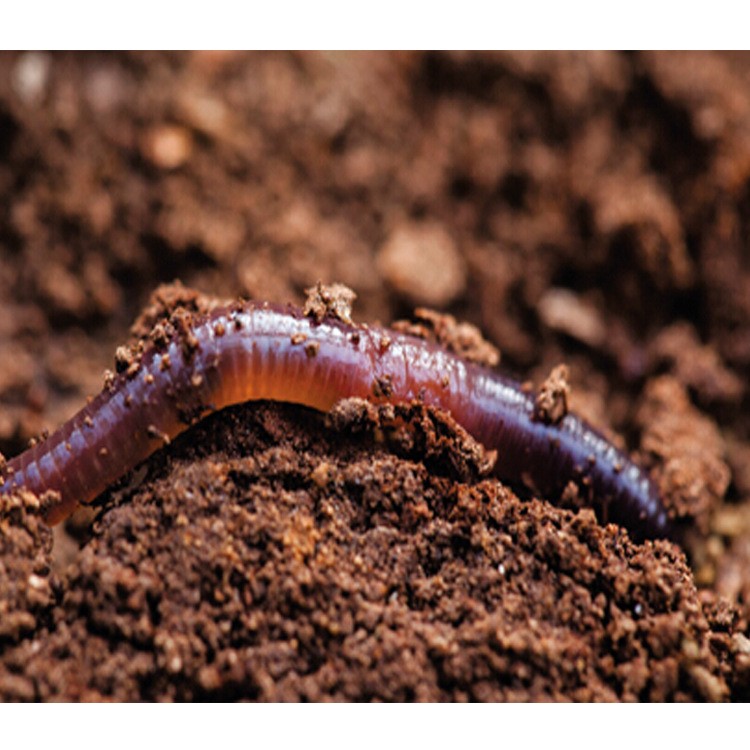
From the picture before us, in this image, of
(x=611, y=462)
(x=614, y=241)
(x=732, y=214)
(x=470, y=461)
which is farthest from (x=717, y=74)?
(x=470, y=461)

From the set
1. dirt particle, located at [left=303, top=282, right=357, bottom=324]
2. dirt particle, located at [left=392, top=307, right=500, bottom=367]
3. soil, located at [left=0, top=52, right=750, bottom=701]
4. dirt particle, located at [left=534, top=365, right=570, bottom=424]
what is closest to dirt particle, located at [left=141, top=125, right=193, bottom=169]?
soil, located at [left=0, top=52, right=750, bottom=701]

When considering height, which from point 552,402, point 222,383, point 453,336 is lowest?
point 222,383

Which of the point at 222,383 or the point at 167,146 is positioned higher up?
the point at 167,146

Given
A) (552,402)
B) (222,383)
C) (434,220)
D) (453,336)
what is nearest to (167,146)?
(434,220)

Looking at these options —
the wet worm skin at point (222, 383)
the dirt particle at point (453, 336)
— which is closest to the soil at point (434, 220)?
the dirt particle at point (453, 336)

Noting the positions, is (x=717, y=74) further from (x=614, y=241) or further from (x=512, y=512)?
(x=512, y=512)

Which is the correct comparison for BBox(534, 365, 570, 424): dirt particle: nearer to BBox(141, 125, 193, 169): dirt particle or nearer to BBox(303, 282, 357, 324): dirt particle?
BBox(303, 282, 357, 324): dirt particle

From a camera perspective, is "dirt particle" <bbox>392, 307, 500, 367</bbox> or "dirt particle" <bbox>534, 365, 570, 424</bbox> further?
"dirt particle" <bbox>392, 307, 500, 367</bbox>

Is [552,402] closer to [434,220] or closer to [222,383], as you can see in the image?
[222,383]

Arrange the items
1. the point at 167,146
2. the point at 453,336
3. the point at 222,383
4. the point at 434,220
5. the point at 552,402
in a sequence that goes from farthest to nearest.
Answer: the point at 434,220
the point at 167,146
the point at 453,336
the point at 552,402
the point at 222,383

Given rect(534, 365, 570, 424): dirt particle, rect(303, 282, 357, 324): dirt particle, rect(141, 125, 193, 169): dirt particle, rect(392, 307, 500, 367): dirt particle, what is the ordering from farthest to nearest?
1. rect(141, 125, 193, 169): dirt particle
2. rect(392, 307, 500, 367): dirt particle
3. rect(534, 365, 570, 424): dirt particle
4. rect(303, 282, 357, 324): dirt particle

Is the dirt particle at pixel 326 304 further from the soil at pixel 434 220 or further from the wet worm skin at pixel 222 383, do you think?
the soil at pixel 434 220
